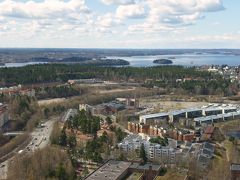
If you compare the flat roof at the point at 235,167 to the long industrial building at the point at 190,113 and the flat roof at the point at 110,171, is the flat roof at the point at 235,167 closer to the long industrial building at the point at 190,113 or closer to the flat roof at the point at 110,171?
the flat roof at the point at 110,171

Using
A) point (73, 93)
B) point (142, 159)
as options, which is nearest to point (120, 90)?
point (73, 93)

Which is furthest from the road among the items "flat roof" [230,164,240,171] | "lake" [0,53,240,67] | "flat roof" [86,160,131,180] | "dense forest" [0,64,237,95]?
"lake" [0,53,240,67]

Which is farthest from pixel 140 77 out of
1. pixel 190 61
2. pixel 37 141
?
pixel 190 61

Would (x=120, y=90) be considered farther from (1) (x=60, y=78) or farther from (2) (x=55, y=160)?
(2) (x=55, y=160)

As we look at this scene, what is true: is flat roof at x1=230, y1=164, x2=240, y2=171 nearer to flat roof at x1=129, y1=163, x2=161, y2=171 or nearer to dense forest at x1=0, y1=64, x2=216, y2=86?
flat roof at x1=129, y1=163, x2=161, y2=171

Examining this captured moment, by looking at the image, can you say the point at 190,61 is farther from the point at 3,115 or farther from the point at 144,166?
the point at 144,166

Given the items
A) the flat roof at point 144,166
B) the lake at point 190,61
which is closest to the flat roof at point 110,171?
the flat roof at point 144,166
